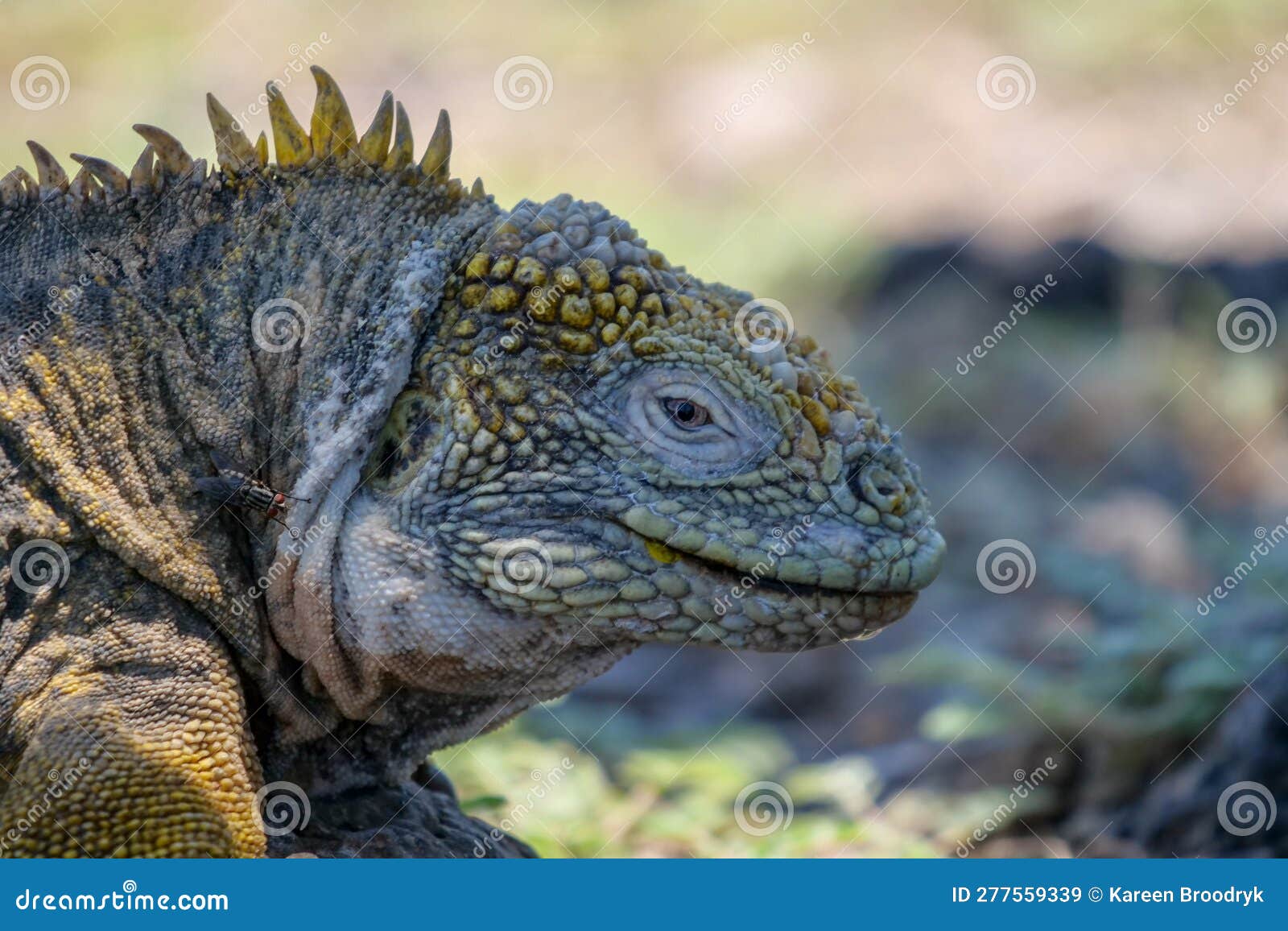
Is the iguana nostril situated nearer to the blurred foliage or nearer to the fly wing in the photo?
the fly wing

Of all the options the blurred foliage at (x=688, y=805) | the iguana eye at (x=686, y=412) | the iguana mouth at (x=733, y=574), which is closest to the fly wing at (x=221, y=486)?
the iguana mouth at (x=733, y=574)

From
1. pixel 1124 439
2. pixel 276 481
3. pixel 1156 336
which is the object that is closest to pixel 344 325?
pixel 276 481

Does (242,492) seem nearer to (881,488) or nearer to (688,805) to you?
(881,488)

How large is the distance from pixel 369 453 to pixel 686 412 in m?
1.09

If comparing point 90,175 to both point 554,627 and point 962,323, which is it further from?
point 962,323

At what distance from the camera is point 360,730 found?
536 cm

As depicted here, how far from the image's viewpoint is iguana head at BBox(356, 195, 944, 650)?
4.84 metres

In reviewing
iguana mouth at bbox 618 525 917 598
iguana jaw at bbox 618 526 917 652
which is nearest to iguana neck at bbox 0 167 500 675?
iguana mouth at bbox 618 525 917 598

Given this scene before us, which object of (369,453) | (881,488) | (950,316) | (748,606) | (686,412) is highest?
(950,316)

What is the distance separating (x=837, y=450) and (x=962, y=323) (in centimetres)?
1301

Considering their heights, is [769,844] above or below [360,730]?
below

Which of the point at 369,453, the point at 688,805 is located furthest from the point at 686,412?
the point at 688,805

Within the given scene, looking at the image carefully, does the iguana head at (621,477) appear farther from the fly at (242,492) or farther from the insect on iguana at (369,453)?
the fly at (242,492)

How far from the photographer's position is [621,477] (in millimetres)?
4891
